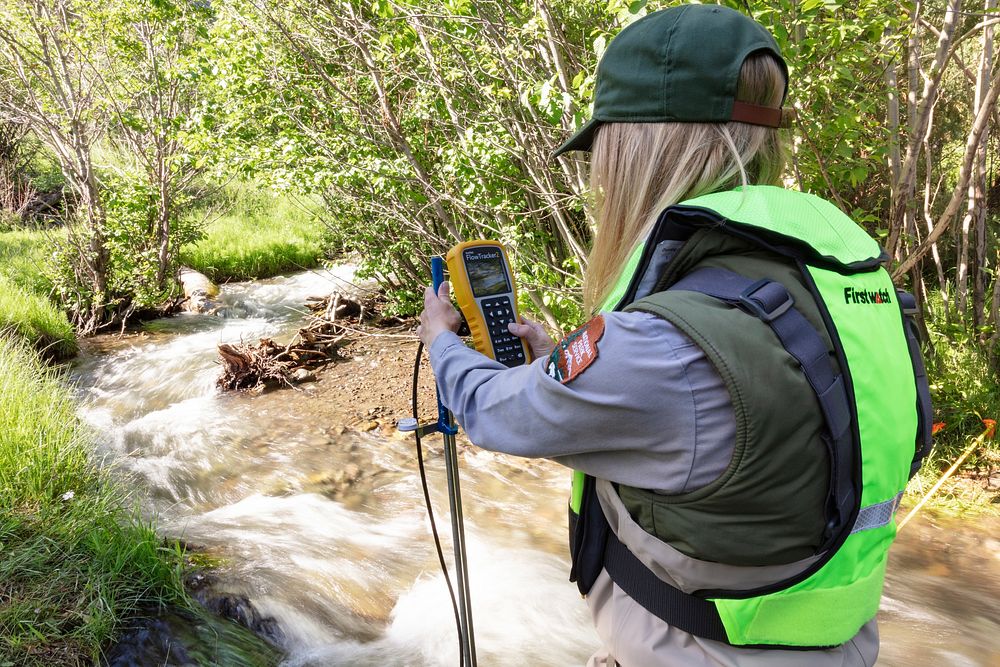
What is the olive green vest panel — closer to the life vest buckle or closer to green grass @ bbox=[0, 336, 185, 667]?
the life vest buckle

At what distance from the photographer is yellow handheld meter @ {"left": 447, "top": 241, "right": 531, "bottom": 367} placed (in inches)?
66.1

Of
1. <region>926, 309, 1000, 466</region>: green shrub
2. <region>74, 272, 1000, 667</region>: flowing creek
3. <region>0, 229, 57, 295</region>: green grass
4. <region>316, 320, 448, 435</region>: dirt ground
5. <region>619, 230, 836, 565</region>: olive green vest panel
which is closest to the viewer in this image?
<region>619, 230, 836, 565</region>: olive green vest panel

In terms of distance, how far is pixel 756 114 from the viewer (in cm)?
127

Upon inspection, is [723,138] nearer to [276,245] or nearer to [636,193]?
[636,193]

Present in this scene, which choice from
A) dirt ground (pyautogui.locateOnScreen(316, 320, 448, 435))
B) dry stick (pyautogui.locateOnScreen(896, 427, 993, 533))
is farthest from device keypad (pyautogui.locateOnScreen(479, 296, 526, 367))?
dirt ground (pyautogui.locateOnScreen(316, 320, 448, 435))

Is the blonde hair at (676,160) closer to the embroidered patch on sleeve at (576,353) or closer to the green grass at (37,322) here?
the embroidered patch on sleeve at (576,353)

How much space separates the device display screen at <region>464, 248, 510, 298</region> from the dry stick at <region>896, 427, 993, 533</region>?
3361 millimetres

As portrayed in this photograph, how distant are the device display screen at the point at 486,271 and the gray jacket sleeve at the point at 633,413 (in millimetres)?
588

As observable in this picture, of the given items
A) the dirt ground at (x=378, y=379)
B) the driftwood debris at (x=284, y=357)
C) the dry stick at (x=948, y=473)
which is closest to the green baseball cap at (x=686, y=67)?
the dry stick at (x=948, y=473)

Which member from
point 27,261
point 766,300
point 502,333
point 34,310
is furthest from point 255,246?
point 766,300

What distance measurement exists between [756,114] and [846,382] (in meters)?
0.51

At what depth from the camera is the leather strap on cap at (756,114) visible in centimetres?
125

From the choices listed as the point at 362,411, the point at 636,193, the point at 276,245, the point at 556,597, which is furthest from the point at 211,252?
the point at 636,193

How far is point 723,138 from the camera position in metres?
1.27
